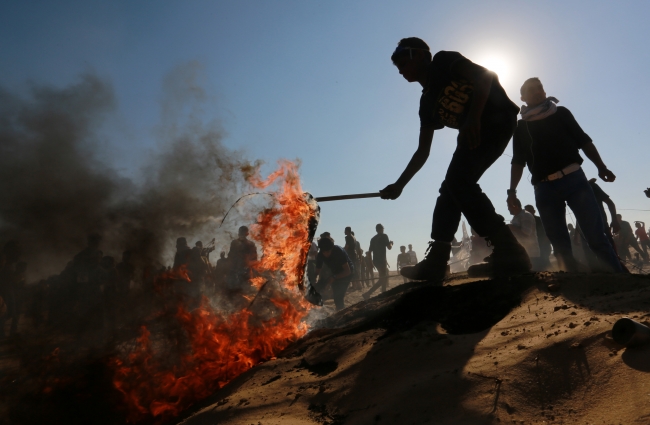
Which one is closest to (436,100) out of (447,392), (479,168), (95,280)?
(479,168)

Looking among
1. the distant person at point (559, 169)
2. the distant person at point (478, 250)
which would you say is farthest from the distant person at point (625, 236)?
the distant person at point (559, 169)

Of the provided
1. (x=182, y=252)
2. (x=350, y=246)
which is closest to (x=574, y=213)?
(x=182, y=252)

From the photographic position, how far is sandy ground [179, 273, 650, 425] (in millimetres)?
→ 1847

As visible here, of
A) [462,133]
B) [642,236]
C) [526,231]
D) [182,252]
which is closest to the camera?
[462,133]

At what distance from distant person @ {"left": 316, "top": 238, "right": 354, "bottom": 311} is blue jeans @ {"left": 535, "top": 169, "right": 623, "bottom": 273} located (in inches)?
223

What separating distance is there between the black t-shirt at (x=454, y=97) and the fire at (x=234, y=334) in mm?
1732

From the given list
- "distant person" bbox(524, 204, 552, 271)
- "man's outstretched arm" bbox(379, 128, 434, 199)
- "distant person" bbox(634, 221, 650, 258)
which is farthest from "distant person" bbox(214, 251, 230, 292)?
"distant person" bbox(634, 221, 650, 258)

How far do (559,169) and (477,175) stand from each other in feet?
3.86

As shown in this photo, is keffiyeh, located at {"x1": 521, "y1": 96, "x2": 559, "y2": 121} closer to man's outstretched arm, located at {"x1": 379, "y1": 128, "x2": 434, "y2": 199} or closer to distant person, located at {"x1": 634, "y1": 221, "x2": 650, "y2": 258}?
man's outstretched arm, located at {"x1": 379, "y1": 128, "x2": 434, "y2": 199}

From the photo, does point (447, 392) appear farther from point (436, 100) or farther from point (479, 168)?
point (436, 100)

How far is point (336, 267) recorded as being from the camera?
1002 cm

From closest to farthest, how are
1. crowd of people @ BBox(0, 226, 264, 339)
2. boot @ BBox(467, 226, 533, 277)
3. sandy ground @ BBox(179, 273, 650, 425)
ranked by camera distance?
sandy ground @ BBox(179, 273, 650, 425) < boot @ BBox(467, 226, 533, 277) < crowd of people @ BBox(0, 226, 264, 339)

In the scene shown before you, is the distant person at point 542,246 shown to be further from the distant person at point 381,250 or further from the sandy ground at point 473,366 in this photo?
the distant person at point 381,250

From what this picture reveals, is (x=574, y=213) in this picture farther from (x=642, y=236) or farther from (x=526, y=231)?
(x=642, y=236)
